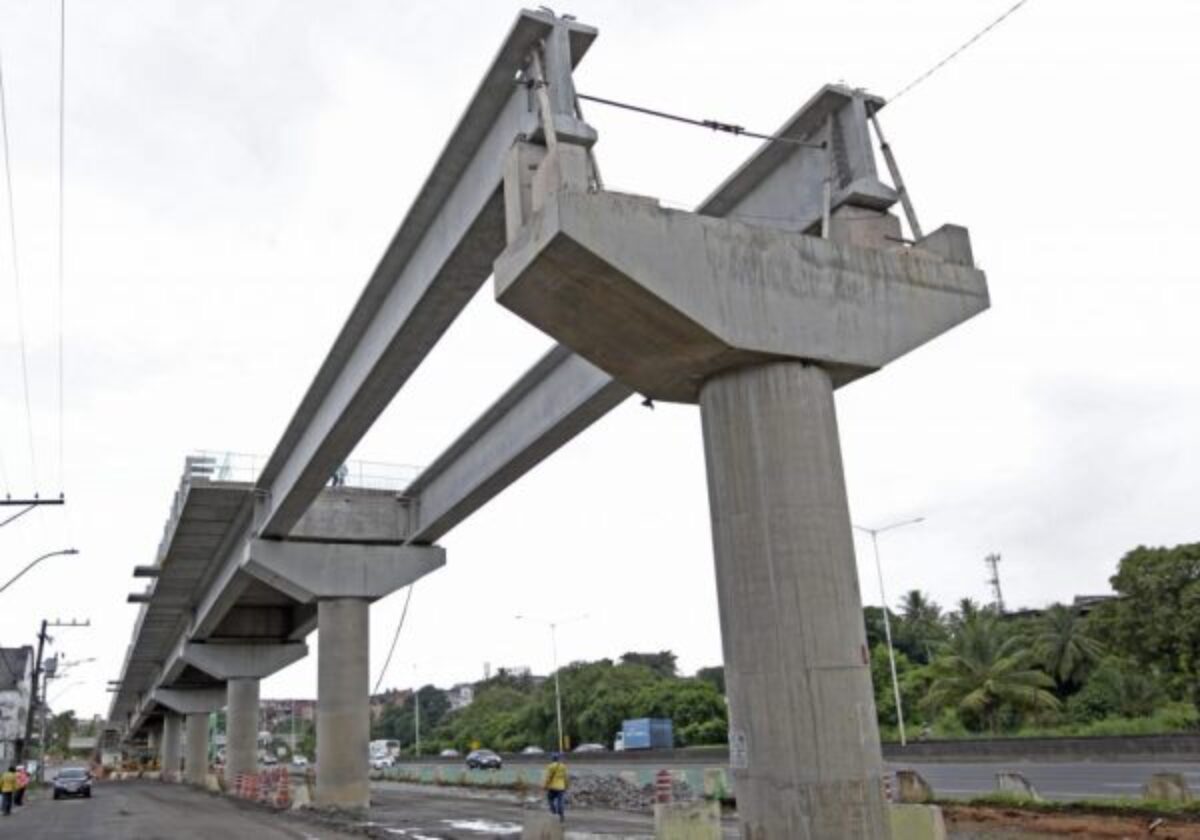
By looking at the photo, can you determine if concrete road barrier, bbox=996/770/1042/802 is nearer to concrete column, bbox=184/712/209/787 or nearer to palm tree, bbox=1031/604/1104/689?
palm tree, bbox=1031/604/1104/689

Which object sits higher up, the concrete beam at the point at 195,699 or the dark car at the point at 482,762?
the concrete beam at the point at 195,699

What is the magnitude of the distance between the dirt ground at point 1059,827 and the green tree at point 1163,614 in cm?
2439

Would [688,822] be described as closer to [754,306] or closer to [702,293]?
[754,306]

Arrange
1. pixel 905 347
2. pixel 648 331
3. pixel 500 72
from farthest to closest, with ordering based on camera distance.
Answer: pixel 500 72 < pixel 905 347 < pixel 648 331

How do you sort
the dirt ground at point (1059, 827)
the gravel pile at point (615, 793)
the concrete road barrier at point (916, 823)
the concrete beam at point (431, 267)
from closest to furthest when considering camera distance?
the concrete road barrier at point (916, 823), the concrete beam at point (431, 267), the dirt ground at point (1059, 827), the gravel pile at point (615, 793)

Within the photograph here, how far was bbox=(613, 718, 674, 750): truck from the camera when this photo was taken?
65000 millimetres

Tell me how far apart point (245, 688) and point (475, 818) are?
2564cm

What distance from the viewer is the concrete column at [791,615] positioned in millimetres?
9148

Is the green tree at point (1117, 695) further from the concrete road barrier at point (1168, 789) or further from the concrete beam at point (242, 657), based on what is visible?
the concrete beam at point (242, 657)

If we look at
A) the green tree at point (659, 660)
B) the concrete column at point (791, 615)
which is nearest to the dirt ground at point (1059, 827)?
the concrete column at point (791, 615)

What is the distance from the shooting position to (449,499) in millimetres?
25688

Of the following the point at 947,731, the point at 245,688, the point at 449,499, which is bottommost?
the point at 947,731

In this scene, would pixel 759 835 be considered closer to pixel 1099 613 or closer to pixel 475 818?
pixel 475 818

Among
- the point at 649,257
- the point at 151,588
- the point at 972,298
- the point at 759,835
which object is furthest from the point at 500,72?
the point at 151,588
